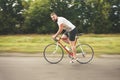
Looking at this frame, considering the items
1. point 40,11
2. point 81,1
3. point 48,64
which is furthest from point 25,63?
point 81,1

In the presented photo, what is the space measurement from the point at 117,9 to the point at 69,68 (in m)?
27.8

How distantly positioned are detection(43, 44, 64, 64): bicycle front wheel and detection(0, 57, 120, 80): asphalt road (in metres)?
0.18

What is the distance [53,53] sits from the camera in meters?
12.5

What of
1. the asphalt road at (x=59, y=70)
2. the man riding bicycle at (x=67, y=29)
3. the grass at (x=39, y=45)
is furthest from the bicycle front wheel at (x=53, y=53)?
the grass at (x=39, y=45)

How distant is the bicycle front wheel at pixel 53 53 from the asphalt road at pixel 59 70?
0.60 feet

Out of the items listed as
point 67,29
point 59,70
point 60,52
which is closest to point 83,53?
point 60,52

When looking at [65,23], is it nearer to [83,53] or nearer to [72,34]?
[72,34]

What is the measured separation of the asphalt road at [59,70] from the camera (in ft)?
31.2

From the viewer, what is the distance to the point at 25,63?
1221cm

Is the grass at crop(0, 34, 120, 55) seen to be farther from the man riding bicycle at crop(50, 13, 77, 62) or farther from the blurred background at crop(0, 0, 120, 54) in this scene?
the blurred background at crop(0, 0, 120, 54)

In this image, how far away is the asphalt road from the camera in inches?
375

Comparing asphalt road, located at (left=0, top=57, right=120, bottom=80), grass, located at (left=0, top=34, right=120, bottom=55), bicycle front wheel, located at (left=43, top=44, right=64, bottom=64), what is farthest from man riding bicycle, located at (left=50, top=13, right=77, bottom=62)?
grass, located at (left=0, top=34, right=120, bottom=55)

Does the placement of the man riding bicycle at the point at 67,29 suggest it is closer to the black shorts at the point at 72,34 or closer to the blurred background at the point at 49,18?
the black shorts at the point at 72,34

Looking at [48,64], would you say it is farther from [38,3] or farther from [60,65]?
[38,3]
